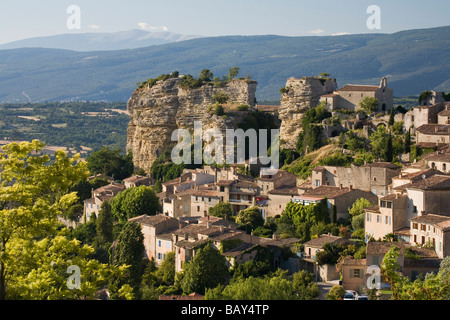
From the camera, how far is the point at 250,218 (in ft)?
143

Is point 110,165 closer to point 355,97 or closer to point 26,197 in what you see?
point 355,97

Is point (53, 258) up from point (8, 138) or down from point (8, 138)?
up

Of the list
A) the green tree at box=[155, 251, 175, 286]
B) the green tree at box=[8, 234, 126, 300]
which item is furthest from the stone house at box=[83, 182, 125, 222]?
the green tree at box=[8, 234, 126, 300]

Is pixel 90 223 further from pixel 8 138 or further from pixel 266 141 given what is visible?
pixel 8 138

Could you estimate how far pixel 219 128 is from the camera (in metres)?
61.2

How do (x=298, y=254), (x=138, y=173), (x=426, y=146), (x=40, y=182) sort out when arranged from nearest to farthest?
(x=40, y=182)
(x=298, y=254)
(x=426, y=146)
(x=138, y=173)

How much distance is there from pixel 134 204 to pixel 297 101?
14591 mm

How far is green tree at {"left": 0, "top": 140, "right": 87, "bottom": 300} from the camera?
606 inches

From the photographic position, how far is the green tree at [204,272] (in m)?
33.8

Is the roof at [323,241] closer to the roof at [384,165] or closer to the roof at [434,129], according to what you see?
the roof at [384,165]

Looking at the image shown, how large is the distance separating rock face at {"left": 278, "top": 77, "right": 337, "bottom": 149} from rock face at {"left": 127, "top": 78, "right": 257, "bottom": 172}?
4819 millimetres

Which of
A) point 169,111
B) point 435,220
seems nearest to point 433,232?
point 435,220
